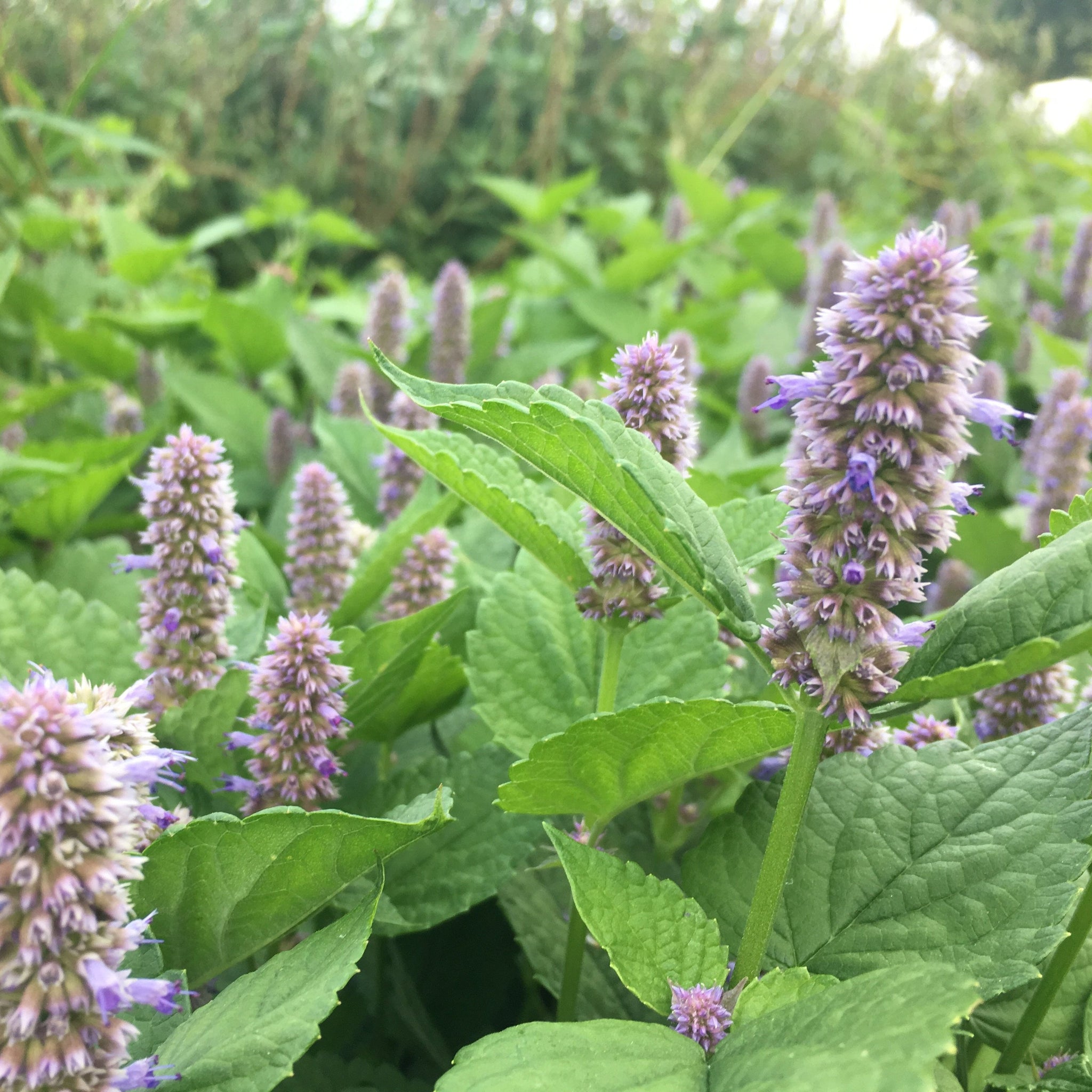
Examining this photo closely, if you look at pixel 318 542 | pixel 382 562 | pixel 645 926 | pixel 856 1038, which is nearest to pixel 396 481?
pixel 318 542

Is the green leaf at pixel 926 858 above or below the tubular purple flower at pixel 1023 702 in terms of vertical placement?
below

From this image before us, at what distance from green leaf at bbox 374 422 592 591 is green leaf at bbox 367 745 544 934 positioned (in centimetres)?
28

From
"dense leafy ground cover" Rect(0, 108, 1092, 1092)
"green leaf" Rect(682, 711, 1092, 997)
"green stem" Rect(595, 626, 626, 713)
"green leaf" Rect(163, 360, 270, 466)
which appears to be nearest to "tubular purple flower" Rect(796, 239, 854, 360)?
"dense leafy ground cover" Rect(0, 108, 1092, 1092)

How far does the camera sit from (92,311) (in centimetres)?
328

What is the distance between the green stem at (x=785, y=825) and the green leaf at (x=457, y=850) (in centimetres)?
32

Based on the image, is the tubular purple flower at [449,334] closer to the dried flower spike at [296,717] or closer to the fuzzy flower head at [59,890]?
the dried flower spike at [296,717]

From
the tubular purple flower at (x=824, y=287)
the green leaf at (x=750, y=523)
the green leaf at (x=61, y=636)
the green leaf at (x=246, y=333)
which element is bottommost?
the green leaf at (x=61, y=636)

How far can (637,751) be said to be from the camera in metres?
1.11

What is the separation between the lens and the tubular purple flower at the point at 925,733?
1344 mm

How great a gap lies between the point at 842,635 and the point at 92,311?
9.73 feet

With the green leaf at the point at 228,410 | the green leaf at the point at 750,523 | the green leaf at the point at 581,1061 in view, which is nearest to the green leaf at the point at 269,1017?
the green leaf at the point at 581,1061

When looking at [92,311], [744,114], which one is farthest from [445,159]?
[92,311]

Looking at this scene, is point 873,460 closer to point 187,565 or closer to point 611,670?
point 611,670

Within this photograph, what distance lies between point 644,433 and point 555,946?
2.17ft
